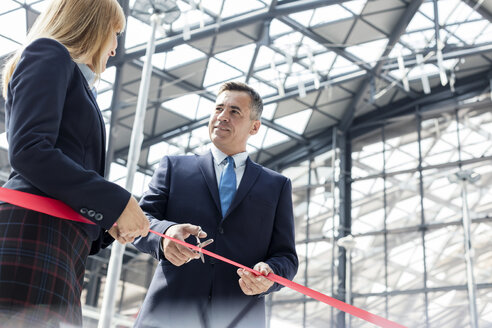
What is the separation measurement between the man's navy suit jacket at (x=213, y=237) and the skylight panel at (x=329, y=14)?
1470 cm

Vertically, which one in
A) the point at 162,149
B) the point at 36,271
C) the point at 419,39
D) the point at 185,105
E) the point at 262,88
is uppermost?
the point at 419,39

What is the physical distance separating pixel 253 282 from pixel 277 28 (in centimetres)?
1501

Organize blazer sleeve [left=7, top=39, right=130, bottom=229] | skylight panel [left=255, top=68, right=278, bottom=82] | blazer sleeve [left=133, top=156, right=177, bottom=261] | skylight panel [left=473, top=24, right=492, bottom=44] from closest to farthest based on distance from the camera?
1. blazer sleeve [left=7, top=39, right=130, bottom=229]
2. blazer sleeve [left=133, top=156, right=177, bottom=261]
3. skylight panel [left=473, top=24, right=492, bottom=44]
4. skylight panel [left=255, top=68, right=278, bottom=82]

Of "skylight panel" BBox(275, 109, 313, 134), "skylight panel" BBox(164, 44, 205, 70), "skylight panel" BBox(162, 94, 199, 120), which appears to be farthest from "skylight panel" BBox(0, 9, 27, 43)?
"skylight panel" BBox(275, 109, 313, 134)

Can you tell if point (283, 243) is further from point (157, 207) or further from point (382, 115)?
point (382, 115)

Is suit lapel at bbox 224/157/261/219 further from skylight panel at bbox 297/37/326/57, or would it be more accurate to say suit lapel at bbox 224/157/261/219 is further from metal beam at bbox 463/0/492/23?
metal beam at bbox 463/0/492/23

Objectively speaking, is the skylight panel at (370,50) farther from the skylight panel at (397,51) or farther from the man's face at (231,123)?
the man's face at (231,123)

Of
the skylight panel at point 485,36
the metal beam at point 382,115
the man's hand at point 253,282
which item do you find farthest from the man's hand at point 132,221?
the metal beam at point 382,115

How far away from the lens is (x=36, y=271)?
1642mm

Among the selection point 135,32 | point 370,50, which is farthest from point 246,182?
point 370,50

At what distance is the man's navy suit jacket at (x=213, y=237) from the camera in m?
2.41

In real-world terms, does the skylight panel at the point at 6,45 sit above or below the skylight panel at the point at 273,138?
below

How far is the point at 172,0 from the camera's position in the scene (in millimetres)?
9688

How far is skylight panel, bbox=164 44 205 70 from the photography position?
54.2 ft
